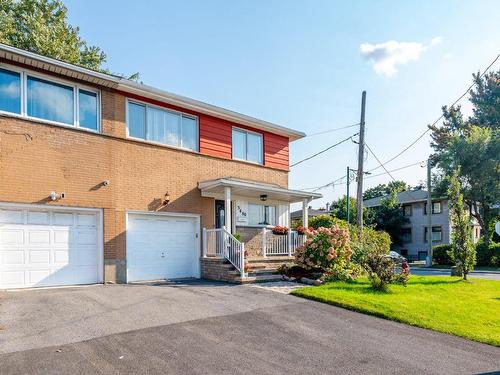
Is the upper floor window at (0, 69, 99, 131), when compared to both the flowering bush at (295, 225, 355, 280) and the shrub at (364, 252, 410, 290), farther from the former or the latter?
the shrub at (364, 252, 410, 290)

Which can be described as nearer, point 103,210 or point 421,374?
point 421,374

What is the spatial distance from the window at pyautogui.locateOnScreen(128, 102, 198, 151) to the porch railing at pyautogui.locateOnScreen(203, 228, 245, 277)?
10.5ft

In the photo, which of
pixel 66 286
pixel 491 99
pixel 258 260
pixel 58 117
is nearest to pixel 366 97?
pixel 258 260

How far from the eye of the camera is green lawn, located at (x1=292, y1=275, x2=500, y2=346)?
7.55m

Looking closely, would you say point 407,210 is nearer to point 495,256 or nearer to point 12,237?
point 495,256

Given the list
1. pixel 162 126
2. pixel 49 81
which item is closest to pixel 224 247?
pixel 162 126

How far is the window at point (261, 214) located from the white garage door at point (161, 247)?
2.83 meters

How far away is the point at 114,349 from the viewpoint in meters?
5.76

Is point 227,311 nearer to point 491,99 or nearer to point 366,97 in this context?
point 366,97

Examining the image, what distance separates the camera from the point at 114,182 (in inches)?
476

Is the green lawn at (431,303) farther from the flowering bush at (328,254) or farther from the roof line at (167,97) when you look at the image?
the roof line at (167,97)

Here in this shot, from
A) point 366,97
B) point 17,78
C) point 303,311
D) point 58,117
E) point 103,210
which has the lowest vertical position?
point 303,311

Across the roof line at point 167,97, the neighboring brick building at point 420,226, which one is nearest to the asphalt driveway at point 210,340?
the roof line at point 167,97

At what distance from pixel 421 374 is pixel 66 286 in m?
9.24
